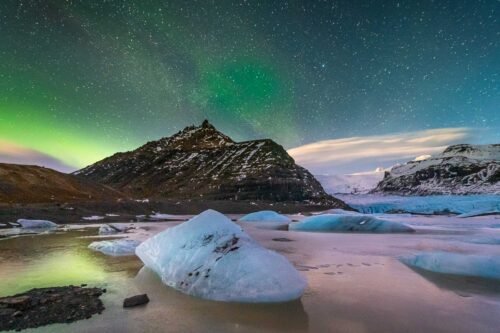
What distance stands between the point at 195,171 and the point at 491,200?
83.4 metres

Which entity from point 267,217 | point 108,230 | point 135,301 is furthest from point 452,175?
point 135,301

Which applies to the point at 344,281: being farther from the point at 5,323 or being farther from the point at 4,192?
the point at 4,192

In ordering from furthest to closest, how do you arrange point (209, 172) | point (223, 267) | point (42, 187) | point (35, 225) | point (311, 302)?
point (209, 172)
point (42, 187)
point (35, 225)
point (223, 267)
point (311, 302)

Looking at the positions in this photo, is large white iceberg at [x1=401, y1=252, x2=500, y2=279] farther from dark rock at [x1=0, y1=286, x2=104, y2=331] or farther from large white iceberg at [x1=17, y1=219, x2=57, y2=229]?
large white iceberg at [x1=17, y1=219, x2=57, y2=229]

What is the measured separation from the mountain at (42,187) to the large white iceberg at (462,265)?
161ft

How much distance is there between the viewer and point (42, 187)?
52562 mm

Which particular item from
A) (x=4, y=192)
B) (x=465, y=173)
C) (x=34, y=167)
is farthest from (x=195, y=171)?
(x=465, y=173)

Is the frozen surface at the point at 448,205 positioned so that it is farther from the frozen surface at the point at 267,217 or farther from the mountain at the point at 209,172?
the frozen surface at the point at 267,217

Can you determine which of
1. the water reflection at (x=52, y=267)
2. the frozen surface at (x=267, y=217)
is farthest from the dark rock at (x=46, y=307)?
the frozen surface at (x=267, y=217)

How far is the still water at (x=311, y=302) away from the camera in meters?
4.40

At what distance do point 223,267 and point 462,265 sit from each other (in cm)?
600

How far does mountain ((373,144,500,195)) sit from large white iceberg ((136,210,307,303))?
483 ft

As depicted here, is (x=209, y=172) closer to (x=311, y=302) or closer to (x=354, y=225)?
(x=354, y=225)

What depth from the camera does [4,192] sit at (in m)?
45.3
